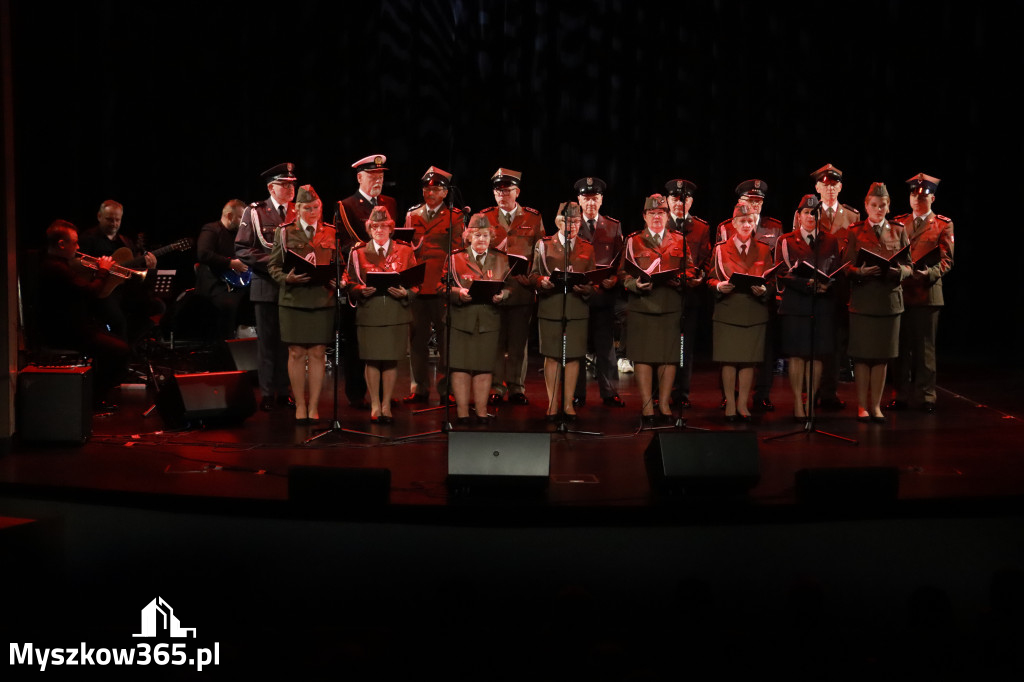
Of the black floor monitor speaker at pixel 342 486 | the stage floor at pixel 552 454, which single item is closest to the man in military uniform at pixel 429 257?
the stage floor at pixel 552 454

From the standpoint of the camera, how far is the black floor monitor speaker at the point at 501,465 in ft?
16.2

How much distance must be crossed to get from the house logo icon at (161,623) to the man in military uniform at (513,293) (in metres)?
4.28

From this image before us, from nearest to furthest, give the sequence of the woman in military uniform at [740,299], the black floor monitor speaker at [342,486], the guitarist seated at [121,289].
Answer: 1. the black floor monitor speaker at [342,486]
2. the woman in military uniform at [740,299]
3. the guitarist seated at [121,289]

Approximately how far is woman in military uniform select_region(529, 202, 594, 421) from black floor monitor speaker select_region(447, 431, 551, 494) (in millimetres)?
2200

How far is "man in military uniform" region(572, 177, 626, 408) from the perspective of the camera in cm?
806

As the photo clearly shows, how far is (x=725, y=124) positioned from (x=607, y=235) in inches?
161

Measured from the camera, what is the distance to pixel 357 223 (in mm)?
7930

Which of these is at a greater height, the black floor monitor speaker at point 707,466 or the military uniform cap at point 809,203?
the military uniform cap at point 809,203

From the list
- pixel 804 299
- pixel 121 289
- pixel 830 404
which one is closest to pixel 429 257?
pixel 804 299

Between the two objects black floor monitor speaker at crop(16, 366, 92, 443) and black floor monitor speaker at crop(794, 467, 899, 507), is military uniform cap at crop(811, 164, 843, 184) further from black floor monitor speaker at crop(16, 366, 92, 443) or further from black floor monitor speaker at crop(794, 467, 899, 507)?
black floor monitor speaker at crop(16, 366, 92, 443)

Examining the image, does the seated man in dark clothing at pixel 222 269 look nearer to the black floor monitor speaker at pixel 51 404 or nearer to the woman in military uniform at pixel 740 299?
the black floor monitor speaker at pixel 51 404

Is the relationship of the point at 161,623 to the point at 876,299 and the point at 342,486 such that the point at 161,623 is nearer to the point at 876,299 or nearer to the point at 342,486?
the point at 342,486

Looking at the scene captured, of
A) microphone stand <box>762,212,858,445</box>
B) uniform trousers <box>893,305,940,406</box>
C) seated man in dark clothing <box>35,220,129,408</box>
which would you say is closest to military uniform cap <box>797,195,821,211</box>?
microphone stand <box>762,212,858,445</box>

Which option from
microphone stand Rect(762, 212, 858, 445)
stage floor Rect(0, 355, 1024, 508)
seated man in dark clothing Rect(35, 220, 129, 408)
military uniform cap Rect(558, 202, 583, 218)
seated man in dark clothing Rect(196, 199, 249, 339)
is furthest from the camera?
seated man in dark clothing Rect(196, 199, 249, 339)
